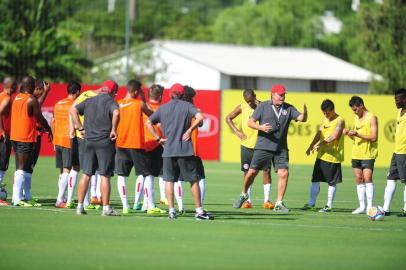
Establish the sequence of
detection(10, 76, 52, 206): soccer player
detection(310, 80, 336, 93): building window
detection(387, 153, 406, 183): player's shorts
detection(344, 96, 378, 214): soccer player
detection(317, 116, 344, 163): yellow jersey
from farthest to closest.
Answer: detection(310, 80, 336, 93): building window < detection(317, 116, 344, 163): yellow jersey < detection(344, 96, 378, 214): soccer player < detection(387, 153, 406, 183): player's shorts < detection(10, 76, 52, 206): soccer player

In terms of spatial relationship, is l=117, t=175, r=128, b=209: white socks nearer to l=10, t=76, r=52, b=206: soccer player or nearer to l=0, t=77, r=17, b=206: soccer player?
l=10, t=76, r=52, b=206: soccer player

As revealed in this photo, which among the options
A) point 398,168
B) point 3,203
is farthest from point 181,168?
point 398,168

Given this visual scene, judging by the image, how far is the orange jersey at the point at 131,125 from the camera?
18.3 meters

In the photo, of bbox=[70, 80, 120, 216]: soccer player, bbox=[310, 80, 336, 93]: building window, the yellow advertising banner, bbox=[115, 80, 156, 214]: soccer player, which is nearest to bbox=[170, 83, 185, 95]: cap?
bbox=[70, 80, 120, 216]: soccer player

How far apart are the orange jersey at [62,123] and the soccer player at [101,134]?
202 cm

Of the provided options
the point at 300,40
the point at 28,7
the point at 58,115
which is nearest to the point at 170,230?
the point at 58,115

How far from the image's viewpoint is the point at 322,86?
7006 cm

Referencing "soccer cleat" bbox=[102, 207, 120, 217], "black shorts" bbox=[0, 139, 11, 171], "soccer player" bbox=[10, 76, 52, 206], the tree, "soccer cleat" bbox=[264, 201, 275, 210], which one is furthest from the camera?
the tree

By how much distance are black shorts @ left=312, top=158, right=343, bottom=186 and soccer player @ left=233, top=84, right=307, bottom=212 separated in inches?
42.8

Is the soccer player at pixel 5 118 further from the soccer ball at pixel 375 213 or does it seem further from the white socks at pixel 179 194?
the soccer ball at pixel 375 213

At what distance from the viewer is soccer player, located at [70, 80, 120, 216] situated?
17.1 m

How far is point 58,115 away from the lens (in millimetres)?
19469

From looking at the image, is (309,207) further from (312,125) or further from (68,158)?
(312,125)

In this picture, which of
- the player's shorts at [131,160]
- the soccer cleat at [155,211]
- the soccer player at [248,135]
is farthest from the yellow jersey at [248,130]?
the soccer cleat at [155,211]
